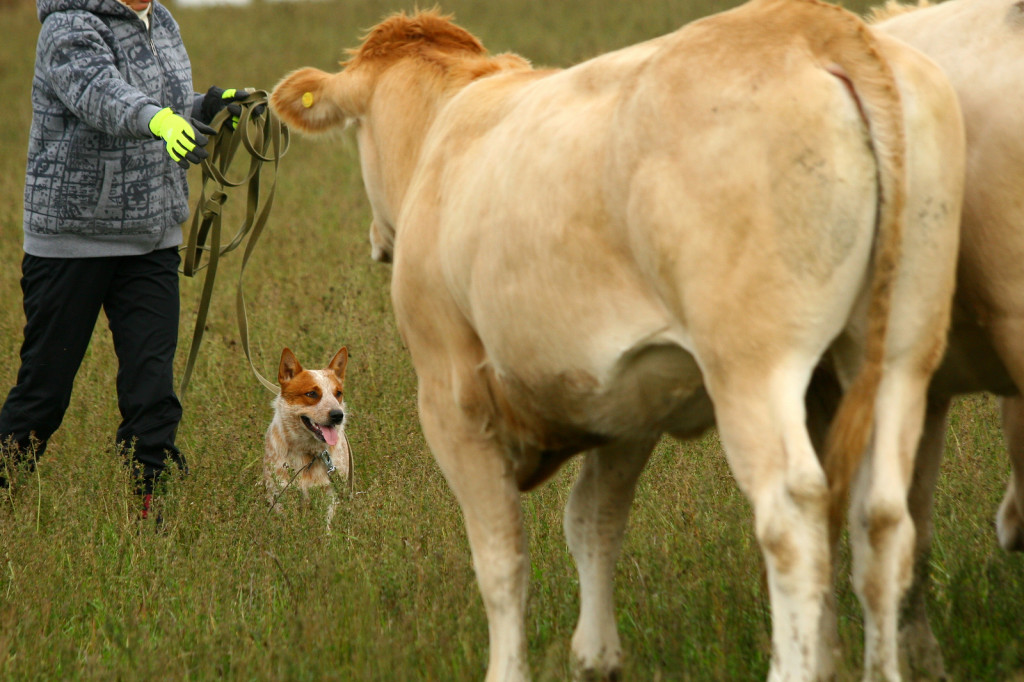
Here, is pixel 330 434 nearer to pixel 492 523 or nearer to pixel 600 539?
pixel 600 539

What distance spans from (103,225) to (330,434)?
1638mm

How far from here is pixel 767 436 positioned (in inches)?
94.0

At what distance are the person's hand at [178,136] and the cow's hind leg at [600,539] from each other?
1.98 m

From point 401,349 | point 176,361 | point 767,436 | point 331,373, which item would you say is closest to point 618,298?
point 767,436

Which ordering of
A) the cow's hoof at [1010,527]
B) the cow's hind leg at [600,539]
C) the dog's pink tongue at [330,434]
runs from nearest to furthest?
1. the cow's hind leg at [600,539]
2. the cow's hoof at [1010,527]
3. the dog's pink tongue at [330,434]

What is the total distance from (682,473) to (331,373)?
2049 millimetres

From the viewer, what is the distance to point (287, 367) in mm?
6297

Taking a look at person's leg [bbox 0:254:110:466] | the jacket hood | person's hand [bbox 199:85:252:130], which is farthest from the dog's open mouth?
the jacket hood

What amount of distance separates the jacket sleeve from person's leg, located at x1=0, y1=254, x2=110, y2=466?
0.68m

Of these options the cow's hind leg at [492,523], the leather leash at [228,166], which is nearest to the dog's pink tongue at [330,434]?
the leather leash at [228,166]

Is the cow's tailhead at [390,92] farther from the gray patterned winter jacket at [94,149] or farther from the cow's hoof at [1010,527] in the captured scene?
the cow's hoof at [1010,527]

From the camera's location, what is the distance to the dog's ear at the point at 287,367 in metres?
6.21

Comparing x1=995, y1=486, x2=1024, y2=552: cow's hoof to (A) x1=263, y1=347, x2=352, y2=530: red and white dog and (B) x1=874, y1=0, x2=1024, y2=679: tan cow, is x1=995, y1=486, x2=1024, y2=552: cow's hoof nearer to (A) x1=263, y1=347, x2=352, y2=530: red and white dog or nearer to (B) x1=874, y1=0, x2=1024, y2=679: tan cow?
(B) x1=874, y1=0, x2=1024, y2=679: tan cow

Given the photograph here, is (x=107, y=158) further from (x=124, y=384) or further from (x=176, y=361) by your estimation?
(x=176, y=361)
